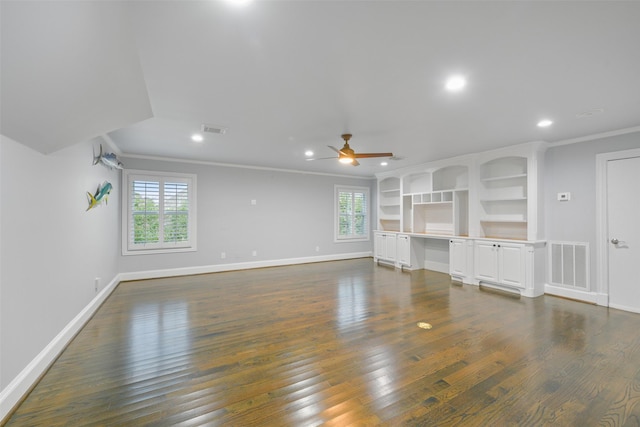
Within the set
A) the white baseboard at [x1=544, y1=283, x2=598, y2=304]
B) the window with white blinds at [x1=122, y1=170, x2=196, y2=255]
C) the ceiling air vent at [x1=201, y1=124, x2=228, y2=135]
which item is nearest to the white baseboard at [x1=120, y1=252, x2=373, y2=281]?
the window with white blinds at [x1=122, y1=170, x2=196, y2=255]

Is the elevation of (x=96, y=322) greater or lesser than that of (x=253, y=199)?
lesser

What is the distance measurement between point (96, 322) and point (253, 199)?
4000 mm

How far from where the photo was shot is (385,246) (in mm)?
7398

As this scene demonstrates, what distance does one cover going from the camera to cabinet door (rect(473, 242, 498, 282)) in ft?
16.4

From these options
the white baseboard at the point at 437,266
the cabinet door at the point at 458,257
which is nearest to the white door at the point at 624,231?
the cabinet door at the point at 458,257

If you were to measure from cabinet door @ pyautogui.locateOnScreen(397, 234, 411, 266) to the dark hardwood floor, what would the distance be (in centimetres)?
236

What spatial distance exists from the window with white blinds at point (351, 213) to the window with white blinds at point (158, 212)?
3945mm

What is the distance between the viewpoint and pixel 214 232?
6.39m

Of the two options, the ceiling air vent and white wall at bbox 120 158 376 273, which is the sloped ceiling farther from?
white wall at bbox 120 158 376 273

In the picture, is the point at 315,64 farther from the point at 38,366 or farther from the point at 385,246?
the point at 385,246

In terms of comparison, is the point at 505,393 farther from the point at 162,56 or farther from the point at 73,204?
the point at 73,204

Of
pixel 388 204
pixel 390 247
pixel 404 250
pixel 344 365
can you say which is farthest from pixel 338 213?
pixel 344 365

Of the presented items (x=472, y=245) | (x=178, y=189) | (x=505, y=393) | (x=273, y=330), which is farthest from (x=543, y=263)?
(x=178, y=189)

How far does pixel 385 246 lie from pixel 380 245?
0.19 metres
